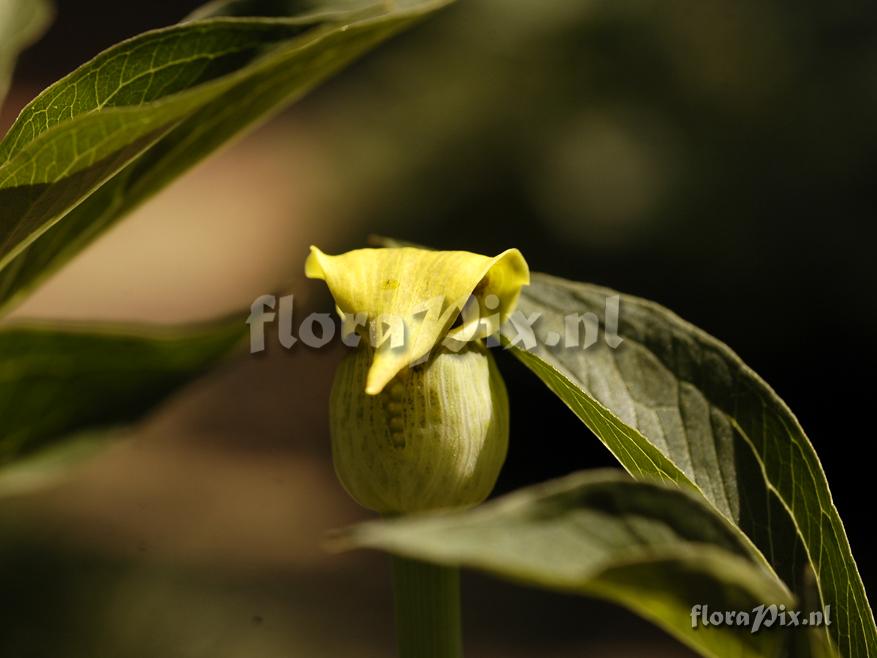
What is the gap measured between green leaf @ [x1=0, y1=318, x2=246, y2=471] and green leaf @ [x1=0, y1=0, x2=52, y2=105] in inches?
6.6

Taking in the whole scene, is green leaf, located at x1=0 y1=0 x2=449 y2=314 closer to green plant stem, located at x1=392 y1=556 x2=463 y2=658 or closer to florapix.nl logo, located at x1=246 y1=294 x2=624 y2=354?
florapix.nl logo, located at x1=246 y1=294 x2=624 y2=354

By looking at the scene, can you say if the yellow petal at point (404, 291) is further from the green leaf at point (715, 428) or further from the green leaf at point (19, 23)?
the green leaf at point (19, 23)

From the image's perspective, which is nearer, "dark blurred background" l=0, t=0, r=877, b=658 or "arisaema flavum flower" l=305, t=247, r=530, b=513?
"arisaema flavum flower" l=305, t=247, r=530, b=513

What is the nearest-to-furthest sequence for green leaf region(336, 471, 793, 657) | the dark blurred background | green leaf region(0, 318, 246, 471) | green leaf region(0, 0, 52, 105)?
1. green leaf region(336, 471, 793, 657)
2. green leaf region(0, 318, 246, 471)
3. green leaf region(0, 0, 52, 105)
4. the dark blurred background

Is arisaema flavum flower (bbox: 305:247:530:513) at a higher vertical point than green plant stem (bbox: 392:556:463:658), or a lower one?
higher

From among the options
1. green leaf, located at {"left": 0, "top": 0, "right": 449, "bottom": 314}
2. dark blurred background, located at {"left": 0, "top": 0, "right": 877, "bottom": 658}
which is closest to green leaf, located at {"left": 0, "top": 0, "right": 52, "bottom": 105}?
green leaf, located at {"left": 0, "top": 0, "right": 449, "bottom": 314}

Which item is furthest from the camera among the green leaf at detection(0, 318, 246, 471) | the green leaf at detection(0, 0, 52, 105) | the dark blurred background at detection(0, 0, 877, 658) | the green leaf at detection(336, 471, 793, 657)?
the dark blurred background at detection(0, 0, 877, 658)

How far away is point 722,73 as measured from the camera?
2.77 metres

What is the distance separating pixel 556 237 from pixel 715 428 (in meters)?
2.39

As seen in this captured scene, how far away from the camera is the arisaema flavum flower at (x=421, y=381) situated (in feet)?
1.27

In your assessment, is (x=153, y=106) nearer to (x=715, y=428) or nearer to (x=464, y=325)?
(x=464, y=325)

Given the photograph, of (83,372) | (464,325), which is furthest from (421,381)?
(83,372)

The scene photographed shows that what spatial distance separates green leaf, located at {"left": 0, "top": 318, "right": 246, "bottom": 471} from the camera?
33 cm

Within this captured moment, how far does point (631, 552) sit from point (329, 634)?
8.40ft
